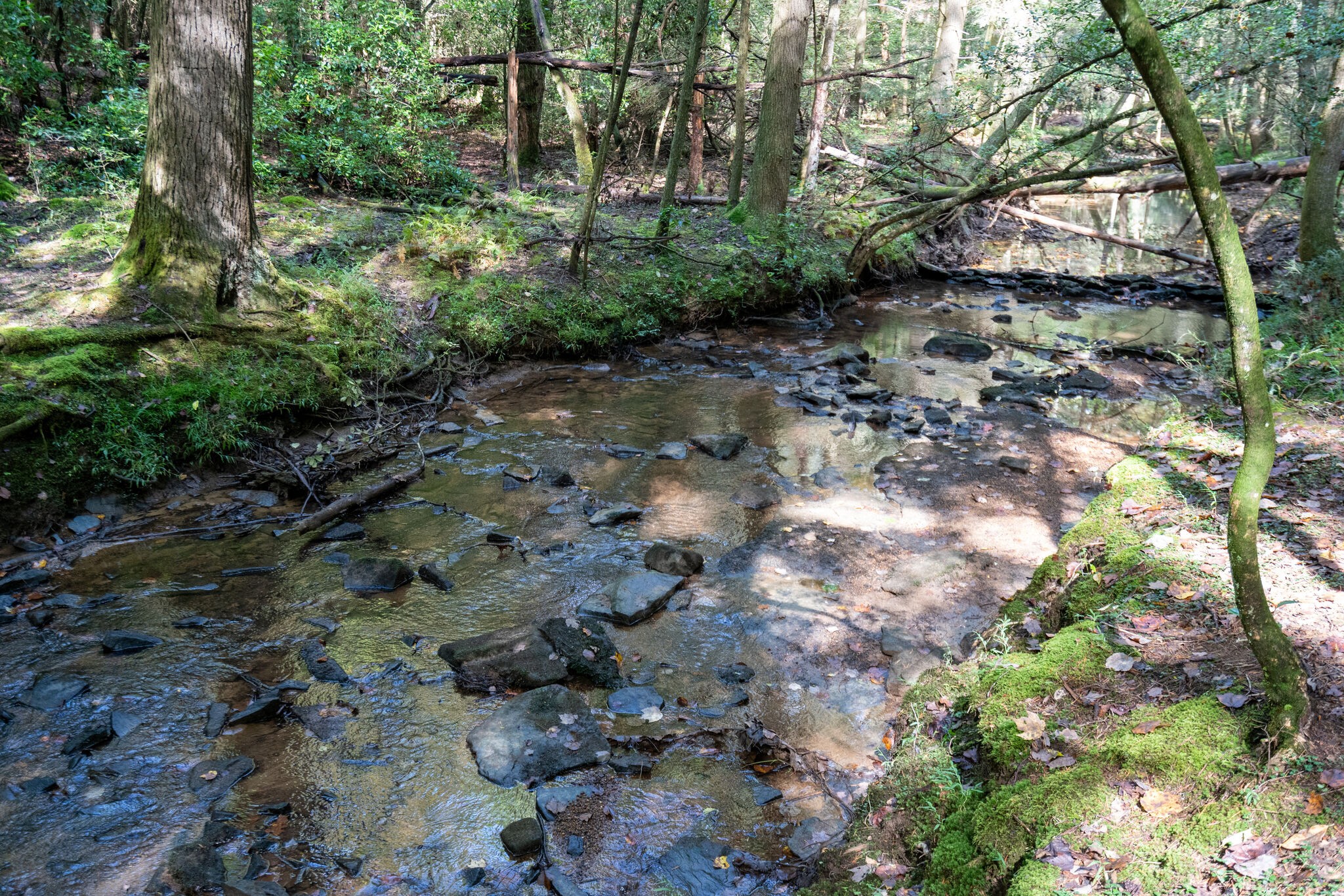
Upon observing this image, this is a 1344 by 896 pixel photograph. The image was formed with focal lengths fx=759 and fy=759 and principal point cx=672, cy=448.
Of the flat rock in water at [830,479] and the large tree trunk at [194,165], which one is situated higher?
the large tree trunk at [194,165]

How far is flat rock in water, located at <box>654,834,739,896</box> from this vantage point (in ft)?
11.0

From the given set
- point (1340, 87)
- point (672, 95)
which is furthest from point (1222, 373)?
point (672, 95)

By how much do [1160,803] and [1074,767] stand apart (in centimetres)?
33

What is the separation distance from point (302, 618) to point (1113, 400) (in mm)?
9894

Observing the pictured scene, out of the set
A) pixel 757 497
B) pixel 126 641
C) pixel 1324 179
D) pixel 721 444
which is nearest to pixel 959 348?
pixel 1324 179

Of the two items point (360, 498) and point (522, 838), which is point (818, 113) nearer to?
point (360, 498)

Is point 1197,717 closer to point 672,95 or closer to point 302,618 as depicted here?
point 302,618

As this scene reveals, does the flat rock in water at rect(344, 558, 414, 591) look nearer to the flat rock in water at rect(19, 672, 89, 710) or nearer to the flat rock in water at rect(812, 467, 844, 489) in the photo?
the flat rock in water at rect(19, 672, 89, 710)

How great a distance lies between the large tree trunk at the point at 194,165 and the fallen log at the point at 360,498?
7.39ft

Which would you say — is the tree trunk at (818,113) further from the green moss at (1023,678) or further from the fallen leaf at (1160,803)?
the fallen leaf at (1160,803)

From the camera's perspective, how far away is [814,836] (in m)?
3.60

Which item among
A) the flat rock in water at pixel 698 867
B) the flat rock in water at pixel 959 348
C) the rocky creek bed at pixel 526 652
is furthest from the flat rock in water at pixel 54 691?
the flat rock in water at pixel 959 348

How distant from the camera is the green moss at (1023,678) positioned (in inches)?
135

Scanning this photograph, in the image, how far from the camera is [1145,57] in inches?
109
